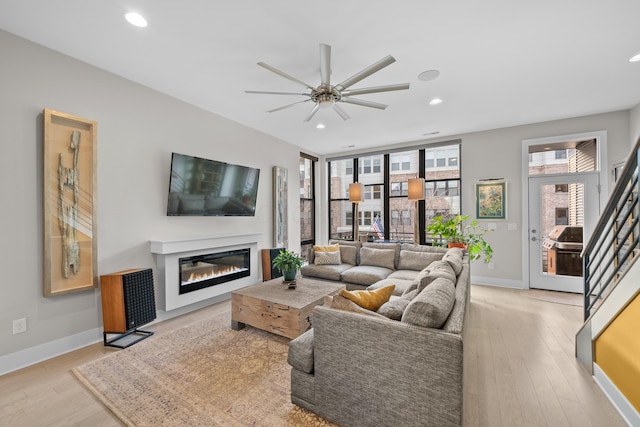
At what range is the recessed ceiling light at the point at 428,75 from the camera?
286 cm

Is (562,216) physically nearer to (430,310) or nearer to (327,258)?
(327,258)

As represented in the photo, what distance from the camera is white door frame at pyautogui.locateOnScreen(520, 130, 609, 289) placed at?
4.11 m

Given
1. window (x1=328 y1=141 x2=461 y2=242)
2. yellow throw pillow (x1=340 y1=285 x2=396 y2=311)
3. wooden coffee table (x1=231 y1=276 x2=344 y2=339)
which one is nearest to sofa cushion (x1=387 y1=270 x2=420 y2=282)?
wooden coffee table (x1=231 y1=276 x2=344 y2=339)

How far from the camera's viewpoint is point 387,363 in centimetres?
144

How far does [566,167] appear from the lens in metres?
4.43

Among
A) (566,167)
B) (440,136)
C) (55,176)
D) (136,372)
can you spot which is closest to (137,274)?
(136,372)

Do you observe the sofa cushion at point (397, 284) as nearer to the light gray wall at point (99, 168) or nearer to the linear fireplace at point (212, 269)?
the linear fireplace at point (212, 269)

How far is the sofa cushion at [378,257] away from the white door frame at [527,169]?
237 cm

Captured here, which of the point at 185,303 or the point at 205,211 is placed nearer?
the point at 185,303

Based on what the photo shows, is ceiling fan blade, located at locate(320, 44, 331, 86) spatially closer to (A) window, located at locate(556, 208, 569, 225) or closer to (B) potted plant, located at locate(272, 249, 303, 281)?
(B) potted plant, located at locate(272, 249, 303, 281)

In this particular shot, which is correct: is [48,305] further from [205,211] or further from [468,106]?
[468,106]

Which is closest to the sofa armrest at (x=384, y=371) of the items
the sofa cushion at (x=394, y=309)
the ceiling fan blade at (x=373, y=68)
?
the sofa cushion at (x=394, y=309)

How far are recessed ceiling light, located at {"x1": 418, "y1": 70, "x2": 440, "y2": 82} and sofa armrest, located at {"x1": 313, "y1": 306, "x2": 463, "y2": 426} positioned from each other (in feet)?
8.63

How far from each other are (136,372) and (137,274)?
3.23 feet
